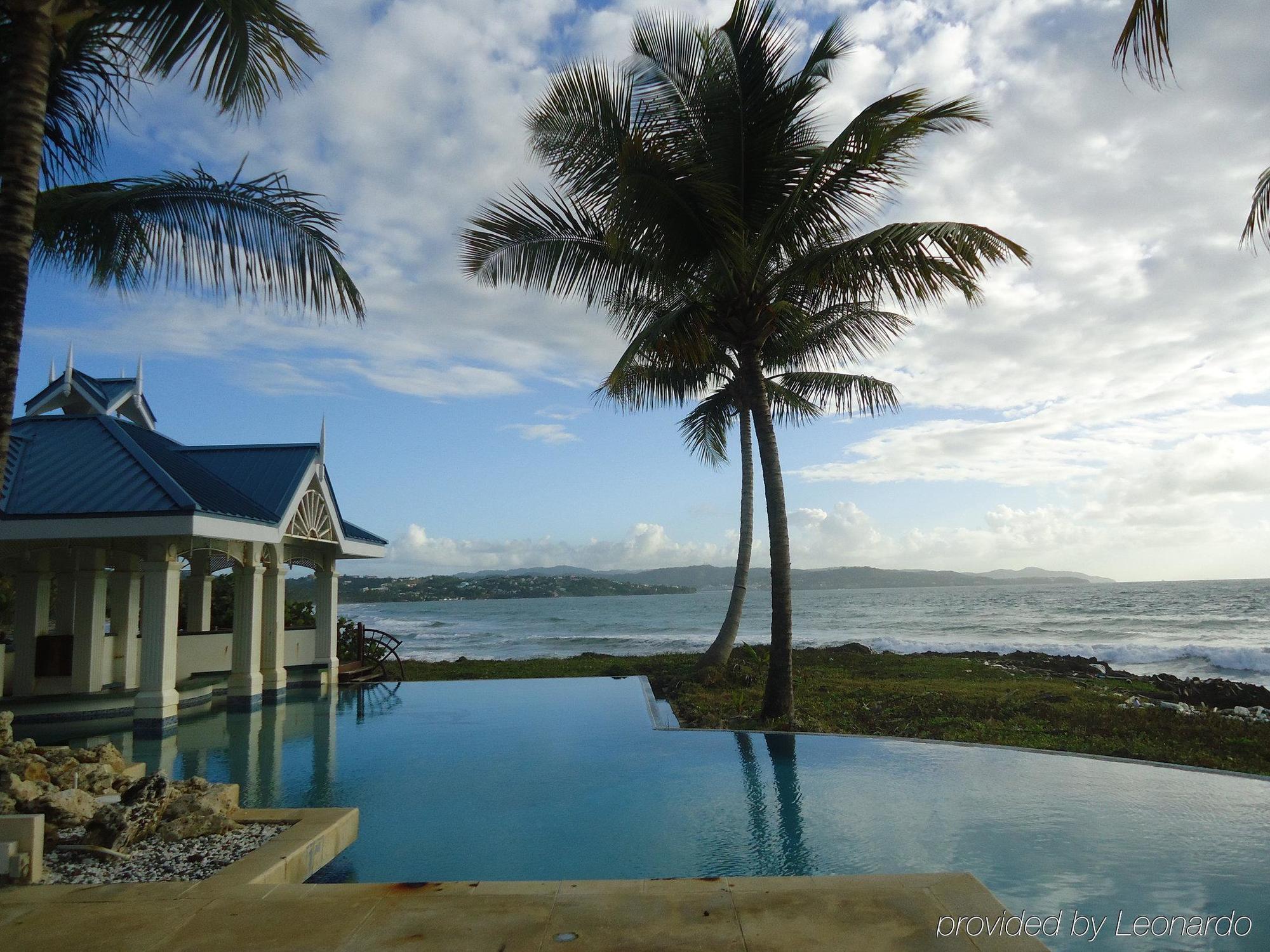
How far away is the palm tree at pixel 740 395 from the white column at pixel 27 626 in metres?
9.52

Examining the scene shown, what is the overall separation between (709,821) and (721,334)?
21.2 ft

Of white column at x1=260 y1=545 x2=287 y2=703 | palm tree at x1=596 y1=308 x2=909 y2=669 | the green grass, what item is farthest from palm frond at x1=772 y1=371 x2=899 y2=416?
white column at x1=260 y1=545 x2=287 y2=703

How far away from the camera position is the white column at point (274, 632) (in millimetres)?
13688

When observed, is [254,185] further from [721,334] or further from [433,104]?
[721,334]

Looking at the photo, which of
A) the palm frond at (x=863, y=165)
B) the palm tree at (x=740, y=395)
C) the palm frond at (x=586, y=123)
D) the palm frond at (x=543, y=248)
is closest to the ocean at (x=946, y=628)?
the palm tree at (x=740, y=395)

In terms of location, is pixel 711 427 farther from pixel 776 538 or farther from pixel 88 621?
pixel 88 621

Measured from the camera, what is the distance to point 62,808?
5.21 m

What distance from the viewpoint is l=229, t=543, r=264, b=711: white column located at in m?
12.5

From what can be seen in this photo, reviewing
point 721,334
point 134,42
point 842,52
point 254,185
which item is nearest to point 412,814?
point 254,185

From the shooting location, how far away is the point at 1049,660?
1033 inches

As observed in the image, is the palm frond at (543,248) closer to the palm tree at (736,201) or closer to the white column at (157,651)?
the palm tree at (736,201)

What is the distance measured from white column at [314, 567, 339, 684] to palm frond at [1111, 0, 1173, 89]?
588 inches

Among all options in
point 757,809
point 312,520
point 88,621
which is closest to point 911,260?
point 757,809

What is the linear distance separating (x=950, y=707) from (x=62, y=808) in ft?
36.8
